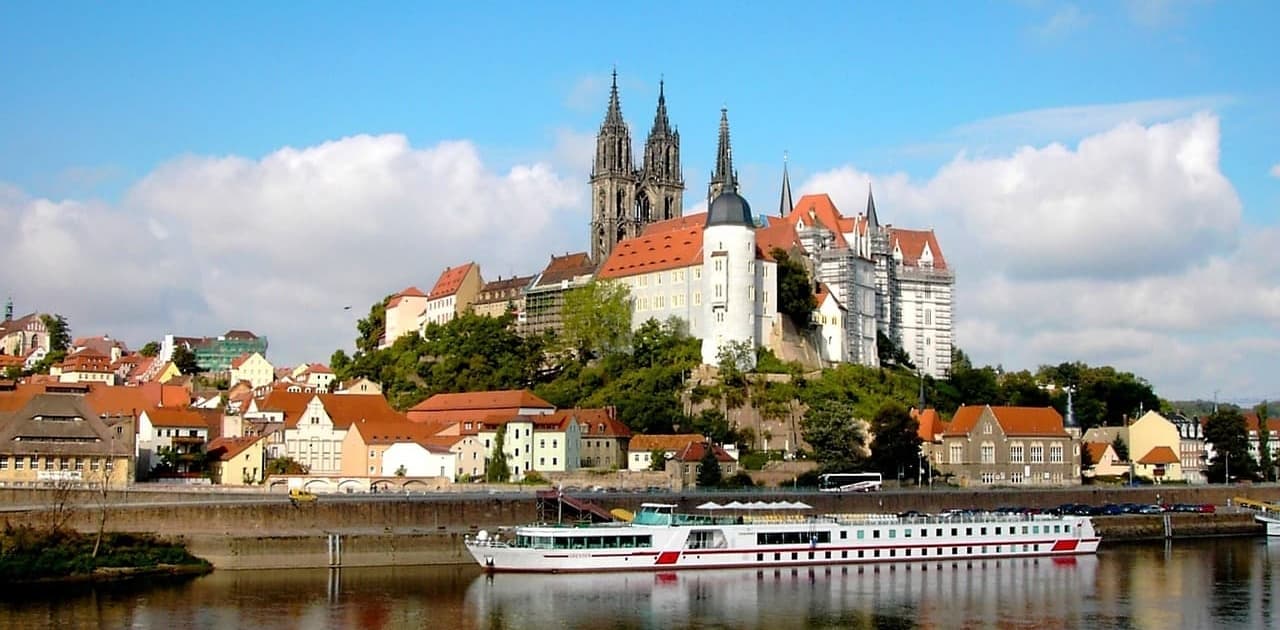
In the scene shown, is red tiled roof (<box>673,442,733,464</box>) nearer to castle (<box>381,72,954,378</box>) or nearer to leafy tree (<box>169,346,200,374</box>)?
castle (<box>381,72,954,378</box>)

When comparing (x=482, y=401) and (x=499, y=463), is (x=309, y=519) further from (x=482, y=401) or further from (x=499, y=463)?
(x=482, y=401)

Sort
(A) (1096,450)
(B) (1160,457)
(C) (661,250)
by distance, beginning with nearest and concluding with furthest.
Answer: (A) (1096,450) < (B) (1160,457) < (C) (661,250)

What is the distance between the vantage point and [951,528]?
2559 inches

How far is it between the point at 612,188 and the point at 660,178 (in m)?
5.76

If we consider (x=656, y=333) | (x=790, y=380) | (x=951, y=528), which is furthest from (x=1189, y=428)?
(x=951, y=528)

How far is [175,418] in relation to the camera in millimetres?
82312

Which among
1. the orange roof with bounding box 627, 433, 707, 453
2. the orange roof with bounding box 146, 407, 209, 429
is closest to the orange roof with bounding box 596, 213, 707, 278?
the orange roof with bounding box 627, 433, 707, 453

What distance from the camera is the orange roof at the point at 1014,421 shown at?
87562mm

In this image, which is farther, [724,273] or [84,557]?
[724,273]

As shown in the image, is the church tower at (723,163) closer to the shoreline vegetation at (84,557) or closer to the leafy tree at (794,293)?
the leafy tree at (794,293)

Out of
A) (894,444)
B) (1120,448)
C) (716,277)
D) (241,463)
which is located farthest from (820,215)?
(241,463)

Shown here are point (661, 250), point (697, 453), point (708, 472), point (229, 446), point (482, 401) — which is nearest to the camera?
point (229, 446)

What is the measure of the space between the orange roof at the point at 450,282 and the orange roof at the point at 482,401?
3252cm

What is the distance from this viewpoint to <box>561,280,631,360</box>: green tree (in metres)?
102
